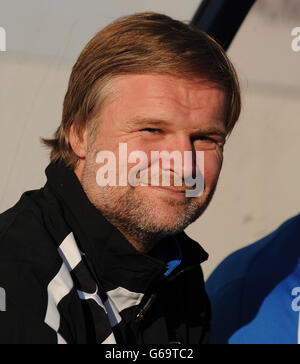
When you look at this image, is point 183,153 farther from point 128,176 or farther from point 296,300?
point 296,300

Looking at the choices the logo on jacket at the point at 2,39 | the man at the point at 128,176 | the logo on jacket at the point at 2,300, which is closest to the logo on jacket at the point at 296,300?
the man at the point at 128,176

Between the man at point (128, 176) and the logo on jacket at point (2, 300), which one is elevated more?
the man at point (128, 176)

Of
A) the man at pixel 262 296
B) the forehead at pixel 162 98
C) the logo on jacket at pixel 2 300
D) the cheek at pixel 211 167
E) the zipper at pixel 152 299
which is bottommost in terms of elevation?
the man at pixel 262 296

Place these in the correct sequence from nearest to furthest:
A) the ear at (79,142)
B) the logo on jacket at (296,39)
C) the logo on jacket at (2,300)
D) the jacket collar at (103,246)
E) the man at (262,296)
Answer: the logo on jacket at (2,300)
the jacket collar at (103,246)
the ear at (79,142)
the man at (262,296)
the logo on jacket at (296,39)

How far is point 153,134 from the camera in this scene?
4.44ft

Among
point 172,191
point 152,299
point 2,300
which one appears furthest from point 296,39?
point 2,300

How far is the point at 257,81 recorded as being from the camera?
83.7 inches

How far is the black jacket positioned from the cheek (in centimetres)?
20

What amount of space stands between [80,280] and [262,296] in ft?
1.96

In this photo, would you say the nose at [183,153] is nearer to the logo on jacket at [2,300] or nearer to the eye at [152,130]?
the eye at [152,130]

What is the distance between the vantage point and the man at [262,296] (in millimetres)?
1619

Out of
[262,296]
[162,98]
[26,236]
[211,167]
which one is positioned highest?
[162,98]
